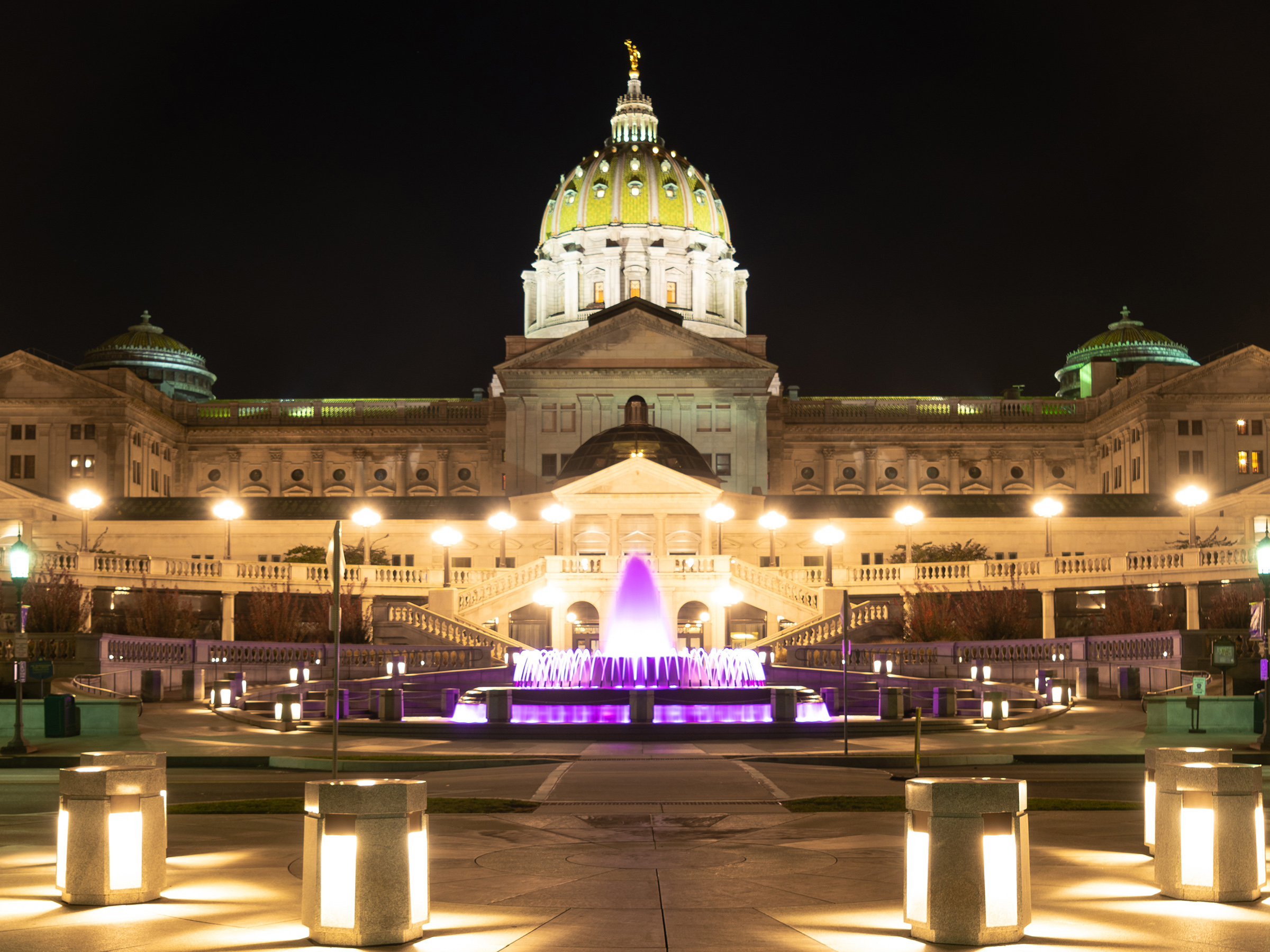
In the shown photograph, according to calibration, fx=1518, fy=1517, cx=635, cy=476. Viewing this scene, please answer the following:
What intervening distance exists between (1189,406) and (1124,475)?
7.87 m

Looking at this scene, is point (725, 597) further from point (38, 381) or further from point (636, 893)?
point (38, 381)

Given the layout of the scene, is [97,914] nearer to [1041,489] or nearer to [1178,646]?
[1178,646]

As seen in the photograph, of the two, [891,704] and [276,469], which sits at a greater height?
[276,469]

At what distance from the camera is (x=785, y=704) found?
32.5 m

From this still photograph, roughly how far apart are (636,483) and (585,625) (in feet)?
27.8

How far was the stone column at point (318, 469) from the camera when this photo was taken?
120 meters

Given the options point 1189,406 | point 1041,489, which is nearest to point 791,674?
point 1189,406

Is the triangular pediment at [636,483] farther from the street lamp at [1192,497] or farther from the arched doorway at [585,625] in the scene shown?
the street lamp at [1192,497]

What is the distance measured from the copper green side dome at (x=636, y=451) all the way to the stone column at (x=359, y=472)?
2420 centimetres

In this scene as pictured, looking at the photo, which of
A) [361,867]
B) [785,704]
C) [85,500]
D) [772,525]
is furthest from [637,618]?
[361,867]

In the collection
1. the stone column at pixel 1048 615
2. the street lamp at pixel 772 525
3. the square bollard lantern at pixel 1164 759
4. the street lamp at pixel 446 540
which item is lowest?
the square bollard lantern at pixel 1164 759

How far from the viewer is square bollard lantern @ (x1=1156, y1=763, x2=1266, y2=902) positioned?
12086mm

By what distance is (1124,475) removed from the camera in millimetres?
110000

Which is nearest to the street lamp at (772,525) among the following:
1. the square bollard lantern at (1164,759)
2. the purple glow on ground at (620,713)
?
the purple glow on ground at (620,713)
